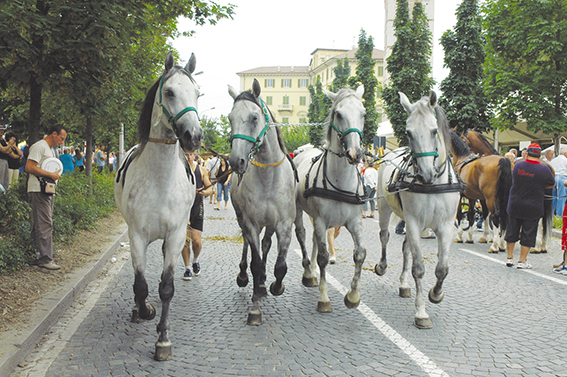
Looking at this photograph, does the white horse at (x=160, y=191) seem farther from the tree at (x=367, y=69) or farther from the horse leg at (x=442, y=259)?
the tree at (x=367, y=69)

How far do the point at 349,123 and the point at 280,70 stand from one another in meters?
116

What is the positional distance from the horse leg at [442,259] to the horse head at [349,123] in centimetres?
136

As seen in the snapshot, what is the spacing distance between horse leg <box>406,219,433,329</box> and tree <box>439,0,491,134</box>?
65.4 feet

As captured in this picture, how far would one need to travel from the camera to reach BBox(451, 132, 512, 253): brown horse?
10.1 m

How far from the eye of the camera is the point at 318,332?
4953 millimetres

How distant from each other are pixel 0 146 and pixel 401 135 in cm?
2048

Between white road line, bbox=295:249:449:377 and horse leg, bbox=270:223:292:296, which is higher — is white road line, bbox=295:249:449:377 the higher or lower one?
the lower one

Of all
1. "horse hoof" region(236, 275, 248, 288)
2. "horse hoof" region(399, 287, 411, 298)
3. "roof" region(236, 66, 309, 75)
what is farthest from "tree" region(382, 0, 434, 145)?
"roof" region(236, 66, 309, 75)

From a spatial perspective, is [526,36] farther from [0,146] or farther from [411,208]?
[0,146]

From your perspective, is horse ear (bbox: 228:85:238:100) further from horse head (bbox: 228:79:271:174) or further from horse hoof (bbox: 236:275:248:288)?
horse hoof (bbox: 236:275:248:288)

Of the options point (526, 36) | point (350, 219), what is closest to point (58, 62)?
point (350, 219)

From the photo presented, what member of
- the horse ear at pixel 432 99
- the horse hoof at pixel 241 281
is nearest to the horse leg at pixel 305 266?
the horse hoof at pixel 241 281

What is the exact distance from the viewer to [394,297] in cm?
638

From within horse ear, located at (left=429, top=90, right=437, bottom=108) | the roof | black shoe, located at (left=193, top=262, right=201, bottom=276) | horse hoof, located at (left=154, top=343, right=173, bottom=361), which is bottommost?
black shoe, located at (left=193, top=262, right=201, bottom=276)
